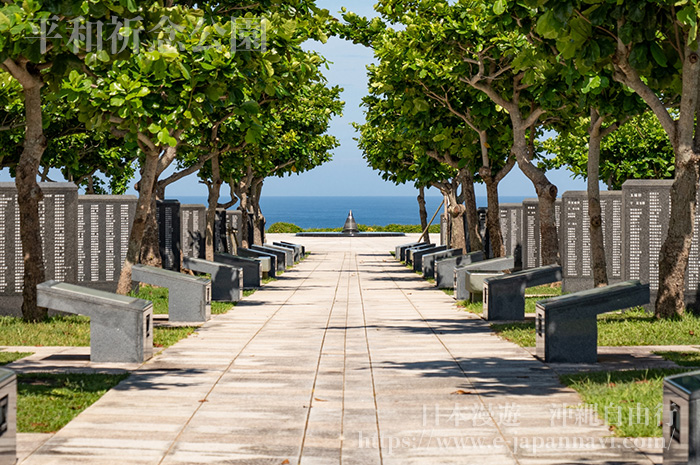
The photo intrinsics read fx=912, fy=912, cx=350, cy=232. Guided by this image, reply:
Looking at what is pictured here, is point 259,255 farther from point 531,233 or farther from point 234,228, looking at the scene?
point 531,233

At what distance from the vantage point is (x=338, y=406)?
9211 millimetres

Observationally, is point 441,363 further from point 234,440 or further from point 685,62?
point 685,62

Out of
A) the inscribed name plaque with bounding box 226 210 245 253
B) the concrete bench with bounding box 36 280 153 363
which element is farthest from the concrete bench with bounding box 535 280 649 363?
the inscribed name plaque with bounding box 226 210 245 253

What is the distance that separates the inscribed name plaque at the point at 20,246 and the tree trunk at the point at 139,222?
46.8 inches

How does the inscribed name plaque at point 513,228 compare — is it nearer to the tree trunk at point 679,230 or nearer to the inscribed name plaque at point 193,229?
the inscribed name plaque at point 193,229

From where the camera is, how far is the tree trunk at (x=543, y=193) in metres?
20.1

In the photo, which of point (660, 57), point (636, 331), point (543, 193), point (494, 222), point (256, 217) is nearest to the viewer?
point (660, 57)

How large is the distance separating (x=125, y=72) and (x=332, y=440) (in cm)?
957

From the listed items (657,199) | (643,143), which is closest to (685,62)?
(657,199)

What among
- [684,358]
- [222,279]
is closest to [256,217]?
[222,279]

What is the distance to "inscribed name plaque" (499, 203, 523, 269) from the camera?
27.8 m

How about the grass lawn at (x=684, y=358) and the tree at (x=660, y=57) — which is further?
the tree at (x=660, y=57)

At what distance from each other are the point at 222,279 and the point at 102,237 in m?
2.91

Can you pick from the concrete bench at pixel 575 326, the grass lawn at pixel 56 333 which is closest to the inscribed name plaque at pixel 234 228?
the grass lawn at pixel 56 333
